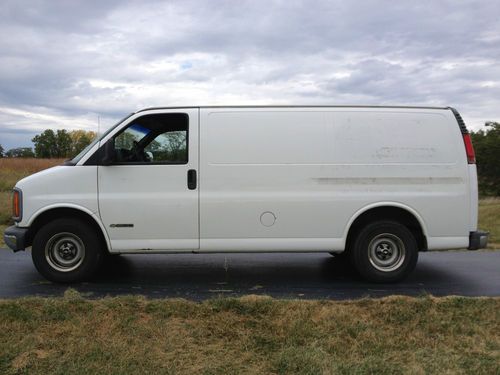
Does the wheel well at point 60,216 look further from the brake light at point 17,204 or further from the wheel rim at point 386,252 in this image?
the wheel rim at point 386,252

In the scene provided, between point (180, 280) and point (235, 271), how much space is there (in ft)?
2.94

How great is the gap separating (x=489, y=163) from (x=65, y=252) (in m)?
25.6

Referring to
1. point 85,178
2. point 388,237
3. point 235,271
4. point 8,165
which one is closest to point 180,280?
point 235,271

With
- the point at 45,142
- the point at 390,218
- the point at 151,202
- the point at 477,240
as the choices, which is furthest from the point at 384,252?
the point at 45,142

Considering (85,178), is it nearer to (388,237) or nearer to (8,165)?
(388,237)

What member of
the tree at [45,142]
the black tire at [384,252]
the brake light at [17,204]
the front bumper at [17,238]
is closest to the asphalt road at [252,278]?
the black tire at [384,252]

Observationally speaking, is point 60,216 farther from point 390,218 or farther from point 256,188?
point 390,218

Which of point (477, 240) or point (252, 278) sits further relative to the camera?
point (252, 278)

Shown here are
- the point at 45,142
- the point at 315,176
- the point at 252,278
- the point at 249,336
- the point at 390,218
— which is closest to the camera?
the point at 249,336

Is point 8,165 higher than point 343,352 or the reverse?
higher

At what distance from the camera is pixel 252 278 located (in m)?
6.76

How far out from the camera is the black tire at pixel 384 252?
632cm

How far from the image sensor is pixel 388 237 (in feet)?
20.9

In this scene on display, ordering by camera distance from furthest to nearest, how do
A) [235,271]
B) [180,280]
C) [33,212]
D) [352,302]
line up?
[235,271]
[180,280]
[33,212]
[352,302]
